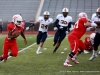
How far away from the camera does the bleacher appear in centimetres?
3316

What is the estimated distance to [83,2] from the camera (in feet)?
114

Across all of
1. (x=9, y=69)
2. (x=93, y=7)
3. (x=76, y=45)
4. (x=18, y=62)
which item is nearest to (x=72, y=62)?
(x=76, y=45)

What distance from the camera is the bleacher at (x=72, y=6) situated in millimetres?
33156

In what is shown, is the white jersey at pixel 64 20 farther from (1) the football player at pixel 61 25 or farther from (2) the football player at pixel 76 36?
(2) the football player at pixel 76 36

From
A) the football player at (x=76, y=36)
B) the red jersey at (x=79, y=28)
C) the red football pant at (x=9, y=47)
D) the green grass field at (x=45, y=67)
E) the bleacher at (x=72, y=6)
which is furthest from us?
the bleacher at (x=72, y=6)

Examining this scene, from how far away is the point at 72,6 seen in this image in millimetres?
34188

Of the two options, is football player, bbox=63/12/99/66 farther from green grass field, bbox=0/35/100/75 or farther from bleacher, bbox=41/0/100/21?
bleacher, bbox=41/0/100/21

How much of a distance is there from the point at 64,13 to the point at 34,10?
76.6 ft

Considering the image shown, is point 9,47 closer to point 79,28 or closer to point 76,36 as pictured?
point 76,36

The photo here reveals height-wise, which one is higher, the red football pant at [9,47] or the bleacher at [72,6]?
the red football pant at [9,47]

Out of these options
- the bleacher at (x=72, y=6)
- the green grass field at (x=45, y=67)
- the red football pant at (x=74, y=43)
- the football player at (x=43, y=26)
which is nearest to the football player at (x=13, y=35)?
the green grass field at (x=45, y=67)

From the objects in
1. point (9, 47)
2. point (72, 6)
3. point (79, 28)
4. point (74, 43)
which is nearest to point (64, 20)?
point (79, 28)

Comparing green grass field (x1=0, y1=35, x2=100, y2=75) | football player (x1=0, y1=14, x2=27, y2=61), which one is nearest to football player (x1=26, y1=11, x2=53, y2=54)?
green grass field (x1=0, y1=35, x2=100, y2=75)

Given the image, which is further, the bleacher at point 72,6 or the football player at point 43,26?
the bleacher at point 72,6
